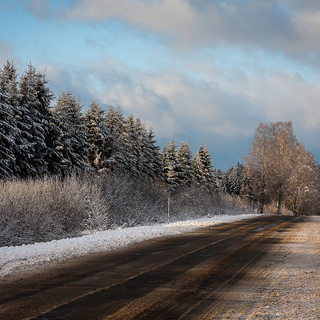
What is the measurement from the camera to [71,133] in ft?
105

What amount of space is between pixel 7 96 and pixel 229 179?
7816cm

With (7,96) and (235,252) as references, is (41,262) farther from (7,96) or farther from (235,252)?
(7,96)

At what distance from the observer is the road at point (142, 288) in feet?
Result: 14.2

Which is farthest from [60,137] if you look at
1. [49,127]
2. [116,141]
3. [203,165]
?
[203,165]

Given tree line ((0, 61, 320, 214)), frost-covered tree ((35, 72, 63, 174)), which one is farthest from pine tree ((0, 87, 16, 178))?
frost-covered tree ((35, 72, 63, 174))

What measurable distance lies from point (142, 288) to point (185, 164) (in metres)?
48.7

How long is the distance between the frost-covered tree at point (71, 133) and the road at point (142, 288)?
22480 millimetres

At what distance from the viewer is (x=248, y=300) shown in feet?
16.0

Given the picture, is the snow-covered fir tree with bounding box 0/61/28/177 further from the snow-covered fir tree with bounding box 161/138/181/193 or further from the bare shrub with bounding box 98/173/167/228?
the snow-covered fir tree with bounding box 161/138/181/193

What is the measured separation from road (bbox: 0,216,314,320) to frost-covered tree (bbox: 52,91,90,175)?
22.5 metres

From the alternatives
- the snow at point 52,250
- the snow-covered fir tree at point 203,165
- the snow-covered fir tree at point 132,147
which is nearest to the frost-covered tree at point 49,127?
the snow-covered fir tree at point 132,147

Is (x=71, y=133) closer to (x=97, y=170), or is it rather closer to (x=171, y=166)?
(x=97, y=170)

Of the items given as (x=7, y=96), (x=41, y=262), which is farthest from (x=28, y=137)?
(x=41, y=262)

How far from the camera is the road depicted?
4320 millimetres
